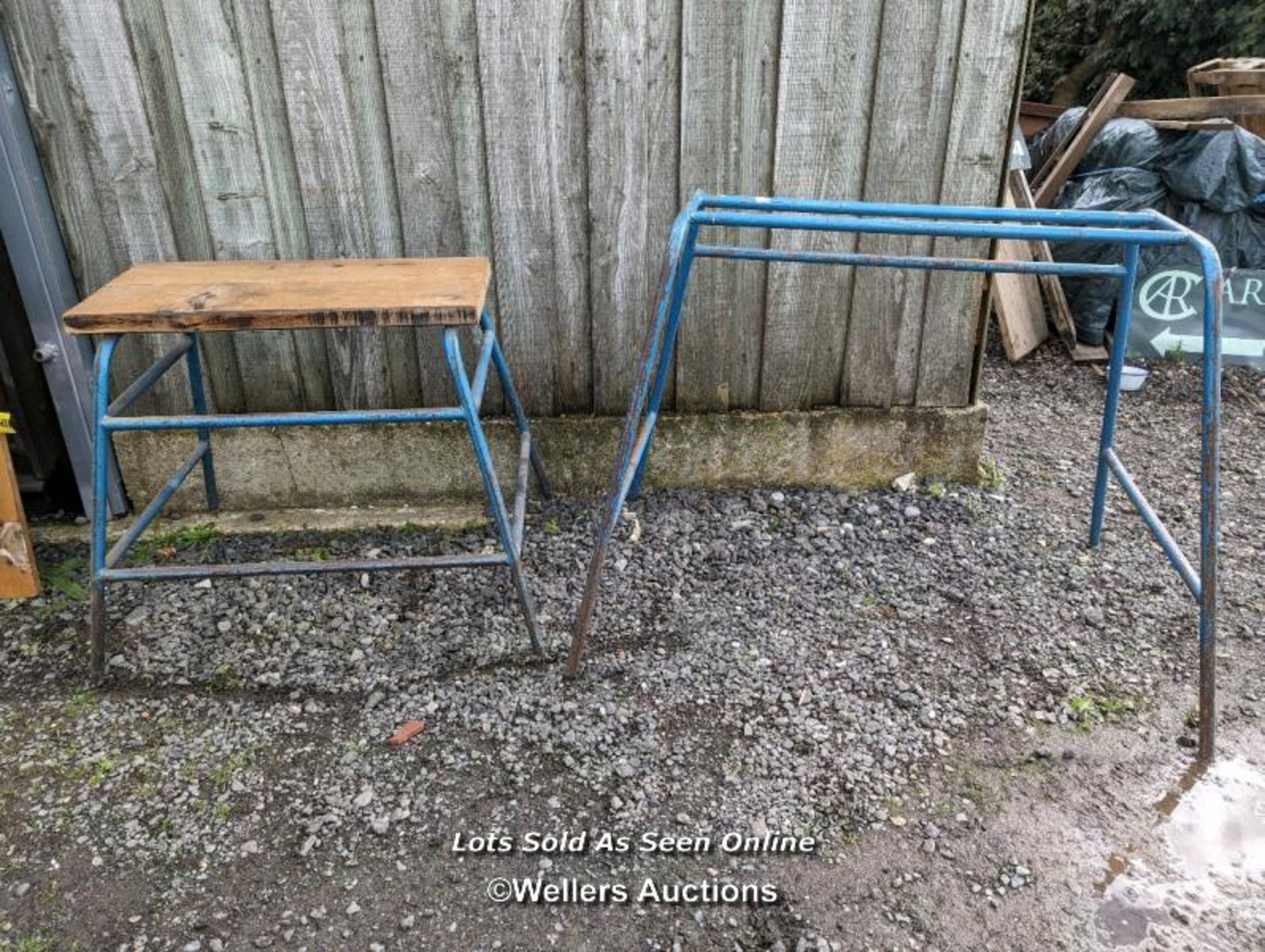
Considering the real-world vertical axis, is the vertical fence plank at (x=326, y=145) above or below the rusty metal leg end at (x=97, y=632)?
above

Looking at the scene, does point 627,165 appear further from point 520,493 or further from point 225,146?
point 225,146

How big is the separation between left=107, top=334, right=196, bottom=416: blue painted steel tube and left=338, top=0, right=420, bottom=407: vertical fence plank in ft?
1.76

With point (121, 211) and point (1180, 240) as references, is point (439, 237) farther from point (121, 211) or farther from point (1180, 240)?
point (1180, 240)

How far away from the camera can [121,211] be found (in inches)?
101

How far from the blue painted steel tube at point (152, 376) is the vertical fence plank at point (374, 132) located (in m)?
0.54

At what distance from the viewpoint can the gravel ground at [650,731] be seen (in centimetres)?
175

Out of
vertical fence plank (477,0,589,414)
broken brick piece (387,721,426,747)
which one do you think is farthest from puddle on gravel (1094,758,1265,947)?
vertical fence plank (477,0,589,414)

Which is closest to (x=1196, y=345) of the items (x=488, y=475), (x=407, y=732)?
(x=488, y=475)

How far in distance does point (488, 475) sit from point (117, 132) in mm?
1437

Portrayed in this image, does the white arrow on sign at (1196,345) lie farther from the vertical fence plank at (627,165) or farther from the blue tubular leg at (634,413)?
the blue tubular leg at (634,413)

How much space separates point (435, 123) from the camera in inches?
99.0

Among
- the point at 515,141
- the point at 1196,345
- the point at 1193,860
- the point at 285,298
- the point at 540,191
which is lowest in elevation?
the point at 1193,860

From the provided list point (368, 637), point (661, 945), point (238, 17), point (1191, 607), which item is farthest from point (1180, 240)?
point (238, 17)

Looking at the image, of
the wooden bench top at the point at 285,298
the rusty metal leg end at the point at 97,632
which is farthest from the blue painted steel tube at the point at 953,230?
the rusty metal leg end at the point at 97,632
